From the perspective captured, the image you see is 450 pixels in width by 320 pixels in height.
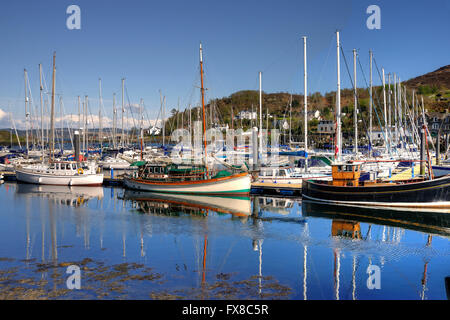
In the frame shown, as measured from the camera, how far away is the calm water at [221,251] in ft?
50.0

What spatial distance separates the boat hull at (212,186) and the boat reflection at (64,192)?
22.9ft

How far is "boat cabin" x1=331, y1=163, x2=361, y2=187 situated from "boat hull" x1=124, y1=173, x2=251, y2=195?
9.26 m

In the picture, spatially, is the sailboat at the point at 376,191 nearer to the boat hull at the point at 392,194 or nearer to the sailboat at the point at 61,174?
the boat hull at the point at 392,194

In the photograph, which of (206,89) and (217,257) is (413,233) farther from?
(206,89)

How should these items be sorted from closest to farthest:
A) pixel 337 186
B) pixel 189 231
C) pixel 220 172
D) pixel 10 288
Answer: pixel 10 288 < pixel 189 231 < pixel 337 186 < pixel 220 172

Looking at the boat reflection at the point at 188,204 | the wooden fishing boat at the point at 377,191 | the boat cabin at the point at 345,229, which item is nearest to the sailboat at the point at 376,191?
the wooden fishing boat at the point at 377,191

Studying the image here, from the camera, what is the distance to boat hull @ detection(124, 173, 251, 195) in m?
41.7

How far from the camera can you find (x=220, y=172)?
43750mm

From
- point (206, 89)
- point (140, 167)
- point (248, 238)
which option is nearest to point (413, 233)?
point (248, 238)
